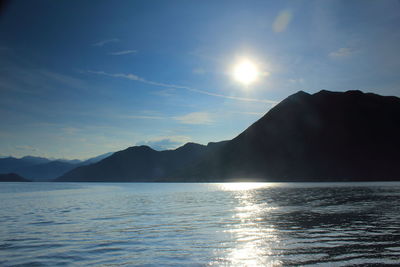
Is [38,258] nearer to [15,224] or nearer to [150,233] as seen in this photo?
[150,233]

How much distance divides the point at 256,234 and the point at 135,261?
11120 mm

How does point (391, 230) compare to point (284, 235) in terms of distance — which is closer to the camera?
point (284, 235)

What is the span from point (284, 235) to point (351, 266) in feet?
29.2

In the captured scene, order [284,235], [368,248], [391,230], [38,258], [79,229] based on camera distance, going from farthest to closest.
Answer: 1. [79,229]
2. [391,230]
3. [284,235]
4. [368,248]
5. [38,258]

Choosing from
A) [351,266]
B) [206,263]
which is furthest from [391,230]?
[206,263]

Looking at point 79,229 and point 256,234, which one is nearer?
point 256,234

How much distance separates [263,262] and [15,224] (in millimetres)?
27437

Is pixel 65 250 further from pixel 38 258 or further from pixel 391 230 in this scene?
pixel 391 230

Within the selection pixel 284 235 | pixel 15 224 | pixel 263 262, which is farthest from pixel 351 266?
pixel 15 224

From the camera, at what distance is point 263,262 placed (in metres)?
15.9

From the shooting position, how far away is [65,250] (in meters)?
19.5

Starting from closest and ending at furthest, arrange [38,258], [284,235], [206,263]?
[206,263] → [38,258] → [284,235]

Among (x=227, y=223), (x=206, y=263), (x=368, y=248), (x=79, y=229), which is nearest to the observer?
(x=206, y=263)

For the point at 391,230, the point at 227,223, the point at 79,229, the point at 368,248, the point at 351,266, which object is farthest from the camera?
the point at 227,223
